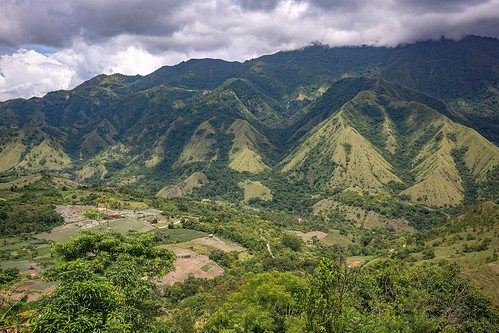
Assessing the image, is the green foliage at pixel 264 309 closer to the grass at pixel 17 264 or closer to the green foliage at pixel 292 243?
the grass at pixel 17 264

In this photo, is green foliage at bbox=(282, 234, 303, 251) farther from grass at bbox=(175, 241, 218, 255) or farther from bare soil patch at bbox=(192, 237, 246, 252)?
grass at bbox=(175, 241, 218, 255)

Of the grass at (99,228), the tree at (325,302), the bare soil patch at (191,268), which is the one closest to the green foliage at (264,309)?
the tree at (325,302)

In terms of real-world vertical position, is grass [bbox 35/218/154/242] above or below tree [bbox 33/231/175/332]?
below

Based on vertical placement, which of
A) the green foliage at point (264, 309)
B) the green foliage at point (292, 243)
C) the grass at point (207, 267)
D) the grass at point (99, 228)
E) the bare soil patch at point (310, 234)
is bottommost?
the bare soil patch at point (310, 234)

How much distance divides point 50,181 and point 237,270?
164247 mm

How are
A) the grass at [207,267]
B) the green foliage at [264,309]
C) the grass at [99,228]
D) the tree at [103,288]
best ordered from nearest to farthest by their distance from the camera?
the tree at [103,288], the green foliage at [264,309], the grass at [207,267], the grass at [99,228]

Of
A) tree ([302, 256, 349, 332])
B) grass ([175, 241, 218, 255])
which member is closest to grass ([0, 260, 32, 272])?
grass ([175, 241, 218, 255])

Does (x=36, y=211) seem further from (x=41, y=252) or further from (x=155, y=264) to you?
(x=155, y=264)

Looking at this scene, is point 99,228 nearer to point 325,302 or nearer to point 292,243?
point 292,243

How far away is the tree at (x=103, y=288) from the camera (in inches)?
680

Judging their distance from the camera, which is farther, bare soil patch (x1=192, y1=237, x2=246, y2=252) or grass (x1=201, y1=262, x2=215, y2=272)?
bare soil patch (x1=192, y1=237, x2=246, y2=252)

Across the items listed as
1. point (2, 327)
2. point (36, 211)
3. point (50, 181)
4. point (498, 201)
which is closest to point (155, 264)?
point (2, 327)

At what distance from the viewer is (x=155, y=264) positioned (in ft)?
106

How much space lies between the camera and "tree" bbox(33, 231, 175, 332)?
17.3m
